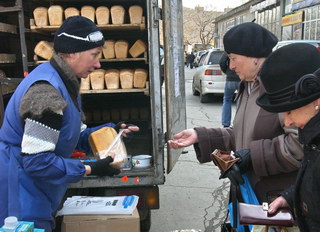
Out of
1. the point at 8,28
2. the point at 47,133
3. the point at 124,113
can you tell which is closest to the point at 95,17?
the point at 8,28

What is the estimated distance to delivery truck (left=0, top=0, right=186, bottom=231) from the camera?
10.7 ft

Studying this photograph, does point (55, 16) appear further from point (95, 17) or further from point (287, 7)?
point (287, 7)

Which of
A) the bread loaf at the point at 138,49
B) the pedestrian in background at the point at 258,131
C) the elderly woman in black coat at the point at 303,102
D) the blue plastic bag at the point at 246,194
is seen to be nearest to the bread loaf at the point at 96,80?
the bread loaf at the point at 138,49

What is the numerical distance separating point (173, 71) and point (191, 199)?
212 cm

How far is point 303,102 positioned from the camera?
1.40m

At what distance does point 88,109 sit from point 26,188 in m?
3.64

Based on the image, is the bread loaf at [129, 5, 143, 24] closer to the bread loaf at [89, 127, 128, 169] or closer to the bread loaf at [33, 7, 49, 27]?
the bread loaf at [33, 7, 49, 27]

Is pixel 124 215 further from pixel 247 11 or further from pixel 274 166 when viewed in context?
pixel 247 11

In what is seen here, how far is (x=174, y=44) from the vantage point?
12.1ft

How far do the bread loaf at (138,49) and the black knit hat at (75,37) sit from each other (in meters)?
2.12

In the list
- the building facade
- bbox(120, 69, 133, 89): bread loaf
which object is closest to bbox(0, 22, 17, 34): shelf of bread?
bbox(120, 69, 133, 89): bread loaf

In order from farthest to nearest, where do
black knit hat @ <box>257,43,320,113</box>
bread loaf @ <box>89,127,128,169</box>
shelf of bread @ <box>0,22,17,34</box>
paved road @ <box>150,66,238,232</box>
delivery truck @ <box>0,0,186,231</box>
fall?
paved road @ <box>150,66,238,232</box> < shelf of bread @ <box>0,22,17,34</box> < delivery truck @ <box>0,0,186,231</box> < bread loaf @ <box>89,127,128,169</box> < black knit hat @ <box>257,43,320,113</box>

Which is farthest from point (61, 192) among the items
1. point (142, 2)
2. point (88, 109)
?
point (88, 109)

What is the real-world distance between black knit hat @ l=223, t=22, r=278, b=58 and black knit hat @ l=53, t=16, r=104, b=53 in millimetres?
895
